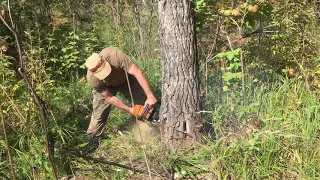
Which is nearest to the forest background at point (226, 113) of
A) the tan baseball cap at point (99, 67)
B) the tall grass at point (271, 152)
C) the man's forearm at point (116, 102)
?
the tall grass at point (271, 152)

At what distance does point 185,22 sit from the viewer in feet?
10.7

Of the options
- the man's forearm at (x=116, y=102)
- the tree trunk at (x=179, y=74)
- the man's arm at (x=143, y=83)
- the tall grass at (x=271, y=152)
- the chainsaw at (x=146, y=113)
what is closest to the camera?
the tall grass at (x=271, y=152)

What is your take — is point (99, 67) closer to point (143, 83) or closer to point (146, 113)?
point (143, 83)

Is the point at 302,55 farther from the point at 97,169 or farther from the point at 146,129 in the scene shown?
the point at 97,169

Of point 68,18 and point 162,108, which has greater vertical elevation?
point 68,18

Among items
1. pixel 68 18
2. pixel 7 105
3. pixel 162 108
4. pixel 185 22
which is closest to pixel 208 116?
pixel 162 108

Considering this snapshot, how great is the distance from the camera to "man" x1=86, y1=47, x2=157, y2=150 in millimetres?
3645

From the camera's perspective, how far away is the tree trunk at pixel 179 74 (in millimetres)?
3236

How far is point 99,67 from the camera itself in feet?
11.9

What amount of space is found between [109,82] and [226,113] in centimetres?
142

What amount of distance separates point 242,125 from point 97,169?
141 centimetres

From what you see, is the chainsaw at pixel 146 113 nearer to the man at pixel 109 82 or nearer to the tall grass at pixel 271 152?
the man at pixel 109 82

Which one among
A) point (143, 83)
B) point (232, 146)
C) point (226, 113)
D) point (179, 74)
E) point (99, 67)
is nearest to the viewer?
point (232, 146)

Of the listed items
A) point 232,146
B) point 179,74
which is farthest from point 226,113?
point 232,146
